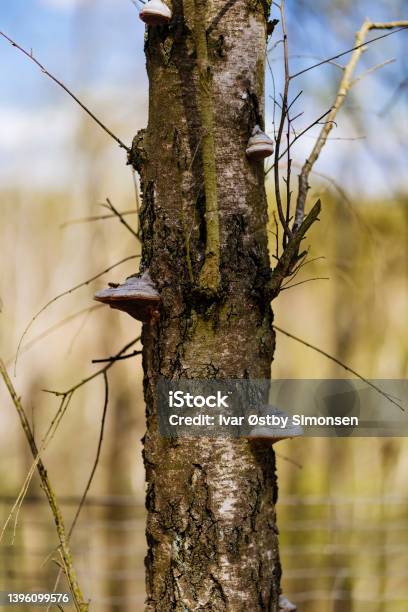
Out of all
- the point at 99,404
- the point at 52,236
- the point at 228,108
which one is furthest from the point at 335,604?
the point at 228,108

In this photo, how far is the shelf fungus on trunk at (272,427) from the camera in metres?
1.08

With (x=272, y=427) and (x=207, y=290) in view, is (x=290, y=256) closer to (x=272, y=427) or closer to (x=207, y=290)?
(x=207, y=290)

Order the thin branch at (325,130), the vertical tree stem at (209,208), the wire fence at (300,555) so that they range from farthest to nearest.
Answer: the wire fence at (300,555) → the thin branch at (325,130) → the vertical tree stem at (209,208)

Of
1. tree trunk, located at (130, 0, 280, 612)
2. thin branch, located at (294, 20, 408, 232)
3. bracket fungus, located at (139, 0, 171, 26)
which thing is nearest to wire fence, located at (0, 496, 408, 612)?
tree trunk, located at (130, 0, 280, 612)

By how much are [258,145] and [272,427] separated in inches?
19.8

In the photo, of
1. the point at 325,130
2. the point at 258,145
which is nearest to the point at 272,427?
the point at 258,145

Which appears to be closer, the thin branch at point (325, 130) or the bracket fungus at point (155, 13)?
the bracket fungus at point (155, 13)

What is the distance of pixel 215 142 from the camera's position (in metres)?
1.14

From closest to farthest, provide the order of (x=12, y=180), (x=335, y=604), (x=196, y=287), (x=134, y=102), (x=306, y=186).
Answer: (x=196, y=287) < (x=306, y=186) < (x=335, y=604) < (x=134, y=102) < (x=12, y=180)

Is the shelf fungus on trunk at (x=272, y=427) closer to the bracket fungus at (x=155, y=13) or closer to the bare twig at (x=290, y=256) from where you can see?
the bare twig at (x=290, y=256)

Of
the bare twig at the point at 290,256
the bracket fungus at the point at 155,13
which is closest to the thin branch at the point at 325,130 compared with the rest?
the bare twig at the point at 290,256

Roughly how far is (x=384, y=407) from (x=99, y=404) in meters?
5.44

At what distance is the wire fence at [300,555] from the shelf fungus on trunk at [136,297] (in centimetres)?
351

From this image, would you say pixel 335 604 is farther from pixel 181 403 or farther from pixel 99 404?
pixel 181 403
